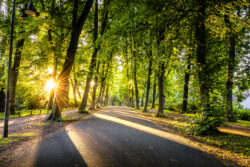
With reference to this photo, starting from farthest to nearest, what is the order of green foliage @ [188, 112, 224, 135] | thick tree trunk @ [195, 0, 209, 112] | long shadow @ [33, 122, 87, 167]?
thick tree trunk @ [195, 0, 209, 112] → green foliage @ [188, 112, 224, 135] → long shadow @ [33, 122, 87, 167]

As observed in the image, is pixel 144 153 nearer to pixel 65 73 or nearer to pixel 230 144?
pixel 230 144

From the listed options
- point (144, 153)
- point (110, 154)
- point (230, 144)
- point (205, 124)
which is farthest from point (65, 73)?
point (230, 144)

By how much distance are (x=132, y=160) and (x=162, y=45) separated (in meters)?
5.11

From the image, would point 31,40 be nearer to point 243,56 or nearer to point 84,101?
point 84,101

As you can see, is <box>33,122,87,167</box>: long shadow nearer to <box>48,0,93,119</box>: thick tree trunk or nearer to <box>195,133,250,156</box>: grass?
<box>48,0,93,119</box>: thick tree trunk

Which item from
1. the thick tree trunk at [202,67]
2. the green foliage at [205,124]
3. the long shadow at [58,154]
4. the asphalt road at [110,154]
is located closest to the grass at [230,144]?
the green foliage at [205,124]

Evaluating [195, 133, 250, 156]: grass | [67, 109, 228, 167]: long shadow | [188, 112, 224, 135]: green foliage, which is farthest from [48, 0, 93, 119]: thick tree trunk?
[195, 133, 250, 156]: grass

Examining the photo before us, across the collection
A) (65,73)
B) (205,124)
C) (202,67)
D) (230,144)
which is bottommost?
(230,144)

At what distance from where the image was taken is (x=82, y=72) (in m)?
10.6

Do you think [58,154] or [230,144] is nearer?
[58,154]

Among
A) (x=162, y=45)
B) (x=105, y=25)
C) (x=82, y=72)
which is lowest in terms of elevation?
(x=82, y=72)

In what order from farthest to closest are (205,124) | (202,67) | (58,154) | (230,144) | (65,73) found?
(65,73), (202,67), (205,124), (230,144), (58,154)

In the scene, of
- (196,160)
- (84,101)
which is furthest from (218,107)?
(84,101)

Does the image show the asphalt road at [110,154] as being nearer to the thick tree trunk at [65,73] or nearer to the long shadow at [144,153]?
the long shadow at [144,153]
